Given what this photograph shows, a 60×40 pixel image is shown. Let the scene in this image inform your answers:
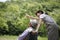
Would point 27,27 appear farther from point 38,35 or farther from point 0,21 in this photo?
point 0,21

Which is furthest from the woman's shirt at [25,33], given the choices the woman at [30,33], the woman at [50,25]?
the woman at [50,25]

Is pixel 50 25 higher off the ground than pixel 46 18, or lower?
lower

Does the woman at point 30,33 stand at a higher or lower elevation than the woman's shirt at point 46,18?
lower

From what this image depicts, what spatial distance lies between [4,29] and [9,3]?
1.70 feet

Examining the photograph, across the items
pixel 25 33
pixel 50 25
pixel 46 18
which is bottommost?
pixel 25 33

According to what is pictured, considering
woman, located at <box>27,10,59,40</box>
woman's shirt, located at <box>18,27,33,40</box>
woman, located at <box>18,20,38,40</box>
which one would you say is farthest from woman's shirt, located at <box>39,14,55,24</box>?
woman's shirt, located at <box>18,27,33,40</box>

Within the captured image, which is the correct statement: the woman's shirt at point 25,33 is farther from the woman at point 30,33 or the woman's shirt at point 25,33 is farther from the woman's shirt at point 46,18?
the woman's shirt at point 46,18

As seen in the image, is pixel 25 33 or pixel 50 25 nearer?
pixel 50 25

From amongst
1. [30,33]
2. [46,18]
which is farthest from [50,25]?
[30,33]

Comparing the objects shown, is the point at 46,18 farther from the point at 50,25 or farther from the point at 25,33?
the point at 25,33

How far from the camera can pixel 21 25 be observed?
13.8ft

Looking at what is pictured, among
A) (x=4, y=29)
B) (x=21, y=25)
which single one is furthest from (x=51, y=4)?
(x=4, y=29)

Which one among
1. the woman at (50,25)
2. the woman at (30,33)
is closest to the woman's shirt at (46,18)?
the woman at (50,25)

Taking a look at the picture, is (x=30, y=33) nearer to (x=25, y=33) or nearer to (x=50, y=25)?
(x=25, y=33)
